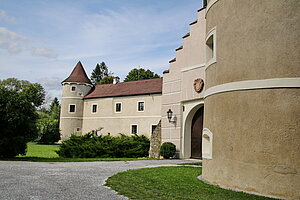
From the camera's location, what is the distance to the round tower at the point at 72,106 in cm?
3512

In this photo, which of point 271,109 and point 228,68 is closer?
point 271,109

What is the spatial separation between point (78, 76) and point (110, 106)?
7.58 metres

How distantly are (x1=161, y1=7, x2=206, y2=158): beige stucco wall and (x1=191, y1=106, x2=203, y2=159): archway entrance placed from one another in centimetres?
48

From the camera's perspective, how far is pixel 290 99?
6094mm

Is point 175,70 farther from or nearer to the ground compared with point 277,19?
farther from the ground

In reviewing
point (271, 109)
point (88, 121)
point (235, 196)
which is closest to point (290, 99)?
point (271, 109)

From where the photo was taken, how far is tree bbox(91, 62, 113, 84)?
245ft

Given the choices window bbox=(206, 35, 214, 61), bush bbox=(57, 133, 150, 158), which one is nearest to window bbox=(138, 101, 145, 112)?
bush bbox=(57, 133, 150, 158)

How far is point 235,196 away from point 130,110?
2443cm

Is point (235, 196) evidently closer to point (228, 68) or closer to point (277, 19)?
point (228, 68)

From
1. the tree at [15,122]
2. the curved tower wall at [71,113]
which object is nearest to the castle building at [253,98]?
the tree at [15,122]

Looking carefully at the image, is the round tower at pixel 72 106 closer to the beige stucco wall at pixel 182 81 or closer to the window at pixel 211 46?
the beige stucco wall at pixel 182 81

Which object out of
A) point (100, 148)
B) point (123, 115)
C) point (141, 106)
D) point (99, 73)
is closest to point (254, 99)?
point (100, 148)

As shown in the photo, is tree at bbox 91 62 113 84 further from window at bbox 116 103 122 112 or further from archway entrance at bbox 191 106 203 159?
archway entrance at bbox 191 106 203 159
